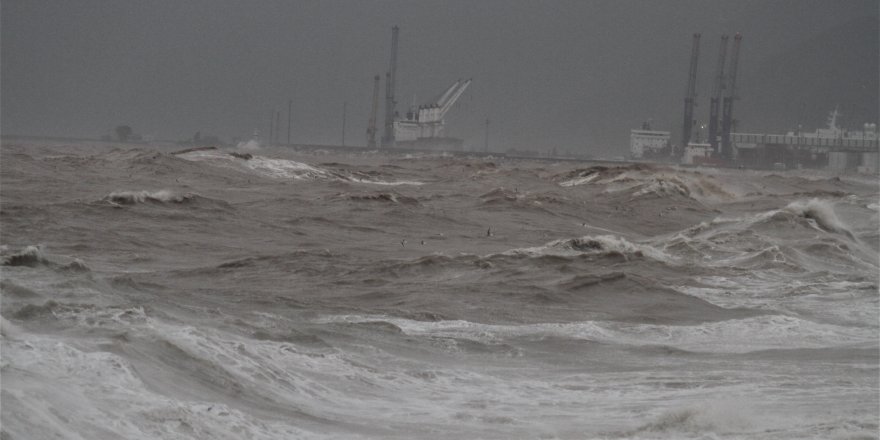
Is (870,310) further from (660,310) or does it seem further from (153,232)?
(153,232)

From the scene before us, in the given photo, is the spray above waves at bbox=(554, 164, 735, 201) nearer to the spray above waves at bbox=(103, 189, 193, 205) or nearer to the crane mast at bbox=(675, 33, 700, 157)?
the spray above waves at bbox=(103, 189, 193, 205)

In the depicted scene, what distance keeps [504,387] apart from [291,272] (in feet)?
20.9

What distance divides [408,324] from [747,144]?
529 ft

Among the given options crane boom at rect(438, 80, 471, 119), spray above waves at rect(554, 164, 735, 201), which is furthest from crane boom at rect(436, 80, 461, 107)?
spray above waves at rect(554, 164, 735, 201)

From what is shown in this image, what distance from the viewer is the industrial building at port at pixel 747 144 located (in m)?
155

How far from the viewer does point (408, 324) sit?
12.7m

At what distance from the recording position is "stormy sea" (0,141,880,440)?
333 inches

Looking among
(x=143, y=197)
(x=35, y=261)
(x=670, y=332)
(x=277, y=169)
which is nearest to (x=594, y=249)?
(x=670, y=332)

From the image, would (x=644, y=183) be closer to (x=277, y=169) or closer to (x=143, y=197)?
(x=277, y=169)

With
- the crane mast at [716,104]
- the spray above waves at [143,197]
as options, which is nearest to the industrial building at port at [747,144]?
the crane mast at [716,104]

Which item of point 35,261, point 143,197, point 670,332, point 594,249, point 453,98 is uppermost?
point 453,98

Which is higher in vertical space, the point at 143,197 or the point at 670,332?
the point at 143,197

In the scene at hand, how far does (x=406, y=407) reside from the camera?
925cm

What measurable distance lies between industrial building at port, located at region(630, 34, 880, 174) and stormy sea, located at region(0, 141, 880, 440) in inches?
5203
